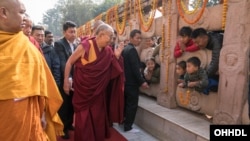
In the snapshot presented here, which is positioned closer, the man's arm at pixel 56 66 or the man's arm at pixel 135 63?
the man's arm at pixel 56 66

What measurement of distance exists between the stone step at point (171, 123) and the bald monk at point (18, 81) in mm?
1853

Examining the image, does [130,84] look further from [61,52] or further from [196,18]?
[196,18]

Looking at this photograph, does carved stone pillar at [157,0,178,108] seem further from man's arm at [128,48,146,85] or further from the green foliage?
the green foliage

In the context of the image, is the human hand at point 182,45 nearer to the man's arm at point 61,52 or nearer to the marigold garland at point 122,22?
the man's arm at point 61,52

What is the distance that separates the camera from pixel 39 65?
5.39 feet

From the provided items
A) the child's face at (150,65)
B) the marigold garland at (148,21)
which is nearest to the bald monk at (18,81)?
the child's face at (150,65)

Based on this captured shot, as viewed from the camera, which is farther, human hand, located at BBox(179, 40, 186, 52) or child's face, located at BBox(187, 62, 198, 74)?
human hand, located at BBox(179, 40, 186, 52)

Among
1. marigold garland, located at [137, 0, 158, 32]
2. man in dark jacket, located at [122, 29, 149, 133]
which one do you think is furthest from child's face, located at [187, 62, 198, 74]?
marigold garland, located at [137, 0, 158, 32]

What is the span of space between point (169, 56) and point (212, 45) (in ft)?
3.13

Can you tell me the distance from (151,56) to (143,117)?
4.01 ft

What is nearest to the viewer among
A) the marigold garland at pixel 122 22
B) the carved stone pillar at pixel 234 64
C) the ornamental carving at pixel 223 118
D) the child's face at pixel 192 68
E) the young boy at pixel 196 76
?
the carved stone pillar at pixel 234 64

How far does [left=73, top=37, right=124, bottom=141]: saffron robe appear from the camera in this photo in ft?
10.2

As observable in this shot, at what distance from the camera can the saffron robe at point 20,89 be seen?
1464mm

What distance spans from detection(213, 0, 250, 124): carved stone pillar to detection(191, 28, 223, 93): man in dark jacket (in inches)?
4.6
